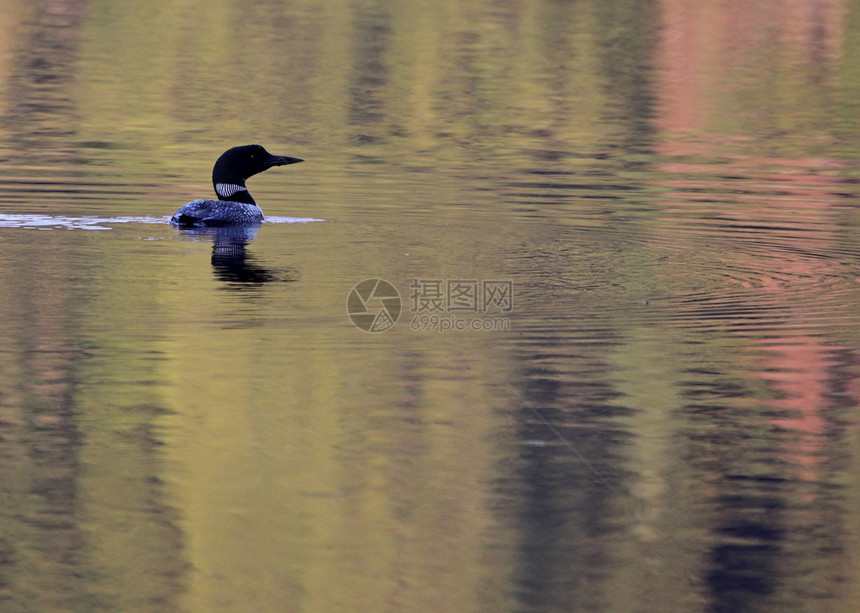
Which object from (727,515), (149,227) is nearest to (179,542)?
(727,515)

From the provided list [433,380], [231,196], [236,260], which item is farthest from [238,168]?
[433,380]

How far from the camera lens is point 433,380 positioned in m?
8.44

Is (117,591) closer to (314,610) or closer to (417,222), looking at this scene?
(314,610)

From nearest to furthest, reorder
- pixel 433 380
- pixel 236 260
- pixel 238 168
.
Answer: pixel 433 380 < pixel 236 260 < pixel 238 168

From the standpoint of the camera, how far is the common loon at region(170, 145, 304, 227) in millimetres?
14078

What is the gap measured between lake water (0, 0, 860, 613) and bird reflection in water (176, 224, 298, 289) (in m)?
0.05

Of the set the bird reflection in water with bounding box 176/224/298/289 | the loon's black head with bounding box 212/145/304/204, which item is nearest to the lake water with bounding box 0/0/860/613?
the bird reflection in water with bounding box 176/224/298/289

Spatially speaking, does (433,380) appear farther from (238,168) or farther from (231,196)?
(238,168)

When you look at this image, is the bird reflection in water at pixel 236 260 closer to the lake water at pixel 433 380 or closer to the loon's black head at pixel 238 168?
the lake water at pixel 433 380

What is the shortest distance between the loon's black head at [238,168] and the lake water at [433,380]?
1.53ft

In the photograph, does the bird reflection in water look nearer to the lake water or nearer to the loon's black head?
the lake water

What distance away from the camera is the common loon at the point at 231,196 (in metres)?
14.1

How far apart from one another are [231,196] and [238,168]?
0.36 meters

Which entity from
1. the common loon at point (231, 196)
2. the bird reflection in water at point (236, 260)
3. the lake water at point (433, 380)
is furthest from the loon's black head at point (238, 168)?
the bird reflection in water at point (236, 260)
